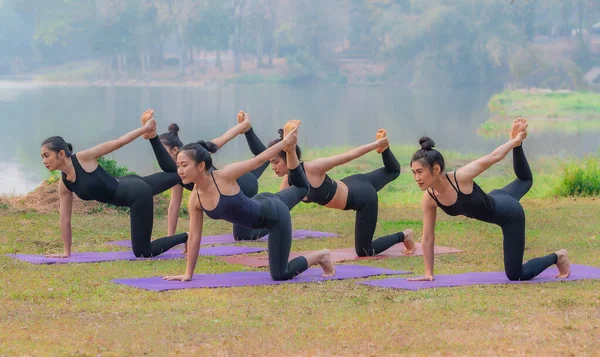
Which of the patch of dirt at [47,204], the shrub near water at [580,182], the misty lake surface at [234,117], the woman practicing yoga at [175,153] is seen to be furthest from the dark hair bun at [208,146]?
the misty lake surface at [234,117]

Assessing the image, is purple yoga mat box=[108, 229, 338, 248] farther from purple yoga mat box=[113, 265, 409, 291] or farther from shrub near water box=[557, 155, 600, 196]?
shrub near water box=[557, 155, 600, 196]

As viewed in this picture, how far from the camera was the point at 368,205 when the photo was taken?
30.1 feet

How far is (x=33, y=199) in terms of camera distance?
1301 cm

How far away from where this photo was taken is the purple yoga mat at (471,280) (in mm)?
7160

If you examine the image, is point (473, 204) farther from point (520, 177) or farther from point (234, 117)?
point (234, 117)

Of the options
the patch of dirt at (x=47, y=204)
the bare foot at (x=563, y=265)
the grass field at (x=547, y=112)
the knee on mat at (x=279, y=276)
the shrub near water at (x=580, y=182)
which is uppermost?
the bare foot at (x=563, y=265)

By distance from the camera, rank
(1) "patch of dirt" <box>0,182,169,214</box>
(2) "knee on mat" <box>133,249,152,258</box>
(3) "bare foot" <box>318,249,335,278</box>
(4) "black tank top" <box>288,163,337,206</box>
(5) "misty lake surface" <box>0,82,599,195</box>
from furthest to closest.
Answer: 1. (5) "misty lake surface" <box>0,82,599,195</box>
2. (1) "patch of dirt" <box>0,182,169,214</box>
3. (2) "knee on mat" <box>133,249,152,258</box>
4. (4) "black tank top" <box>288,163,337,206</box>
5. (3) "bare foot" <box>318,249,335,278</box>

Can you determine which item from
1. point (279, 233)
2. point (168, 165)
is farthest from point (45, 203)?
point (279, 233)

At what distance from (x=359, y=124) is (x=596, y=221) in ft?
130

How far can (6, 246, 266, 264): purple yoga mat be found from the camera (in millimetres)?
8734

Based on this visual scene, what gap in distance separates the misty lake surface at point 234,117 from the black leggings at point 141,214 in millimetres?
17818

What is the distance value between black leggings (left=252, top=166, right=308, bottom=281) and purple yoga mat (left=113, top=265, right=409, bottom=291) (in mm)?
88

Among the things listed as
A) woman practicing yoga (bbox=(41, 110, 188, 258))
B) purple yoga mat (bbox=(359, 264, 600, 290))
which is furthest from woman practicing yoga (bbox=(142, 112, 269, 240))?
purple yoga mat (bbox=(359, 264, 600, 290))

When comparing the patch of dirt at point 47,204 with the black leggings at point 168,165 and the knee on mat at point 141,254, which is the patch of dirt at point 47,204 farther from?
the knee on mat at point 141,254
